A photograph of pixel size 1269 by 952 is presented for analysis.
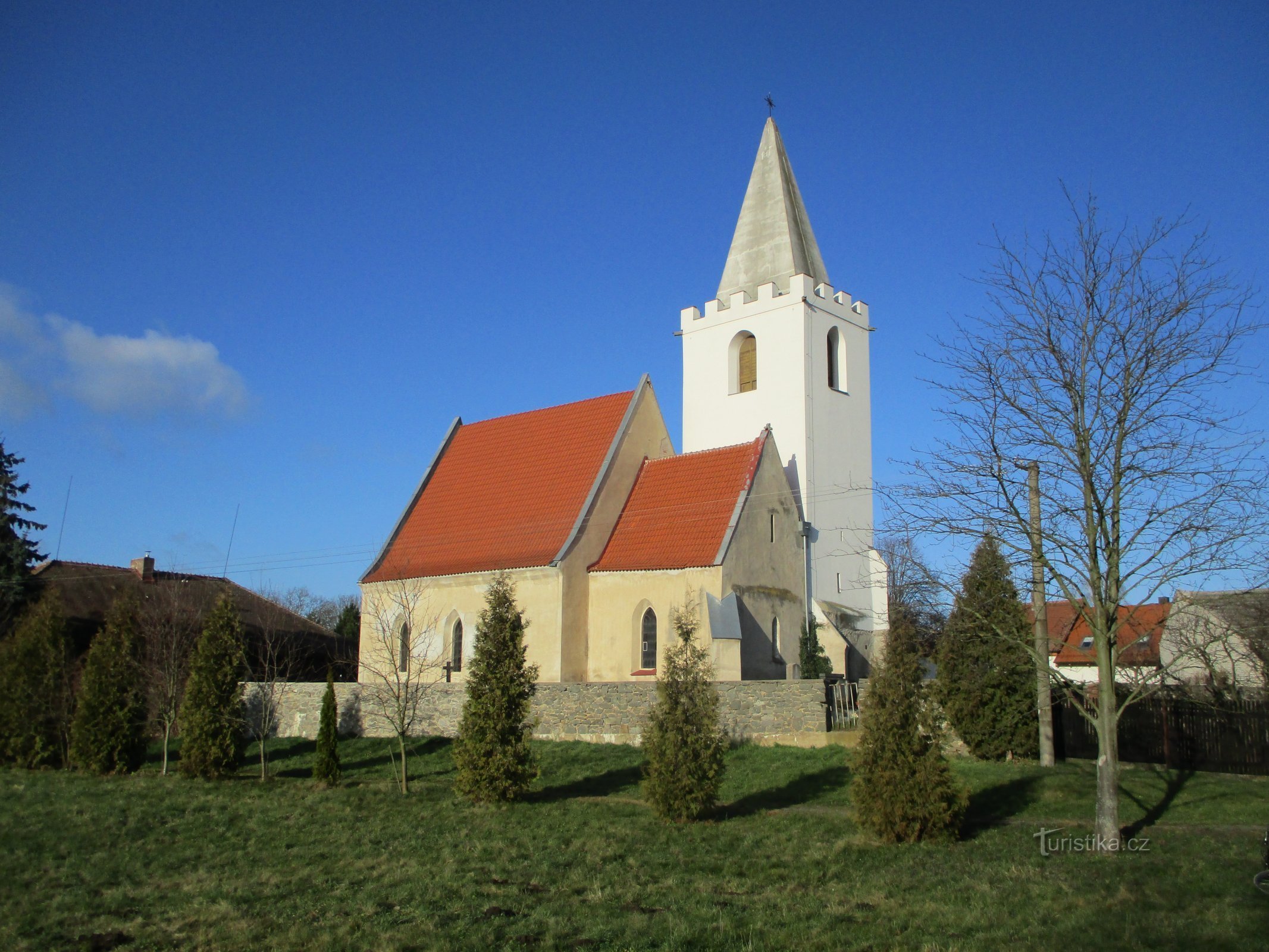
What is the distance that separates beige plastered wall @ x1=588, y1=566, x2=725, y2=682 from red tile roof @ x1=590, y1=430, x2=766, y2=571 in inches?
10.5

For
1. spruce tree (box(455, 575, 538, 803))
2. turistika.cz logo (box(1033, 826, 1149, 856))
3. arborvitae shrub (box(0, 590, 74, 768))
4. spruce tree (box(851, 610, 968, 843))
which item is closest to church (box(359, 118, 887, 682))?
spruce tree (box(455, 575, 538, 803))

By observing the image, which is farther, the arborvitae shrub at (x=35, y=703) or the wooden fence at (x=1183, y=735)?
the arborvitae shrub at (x=35, y=703)

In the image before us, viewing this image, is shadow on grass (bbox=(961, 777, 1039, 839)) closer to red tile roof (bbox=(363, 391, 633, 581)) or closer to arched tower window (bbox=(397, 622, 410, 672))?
red tile roof (bbox=(363, 391, 633, 581))

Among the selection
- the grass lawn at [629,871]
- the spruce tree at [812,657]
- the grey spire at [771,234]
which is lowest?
the grass lawn at [629,871]

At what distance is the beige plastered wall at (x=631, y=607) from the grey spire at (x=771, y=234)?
1307 cm

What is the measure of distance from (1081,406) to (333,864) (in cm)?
1104

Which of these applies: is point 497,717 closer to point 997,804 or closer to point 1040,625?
point 997,804

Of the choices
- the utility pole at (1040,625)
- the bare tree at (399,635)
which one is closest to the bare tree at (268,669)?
the bare tree at (399,635)

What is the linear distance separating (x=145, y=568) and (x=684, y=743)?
32.4 metres

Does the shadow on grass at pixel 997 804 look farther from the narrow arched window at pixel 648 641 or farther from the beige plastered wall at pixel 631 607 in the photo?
the narrow arched window at pixel 648 641

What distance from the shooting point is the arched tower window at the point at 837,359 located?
33.9 m

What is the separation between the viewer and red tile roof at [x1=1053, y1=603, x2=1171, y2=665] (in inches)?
464

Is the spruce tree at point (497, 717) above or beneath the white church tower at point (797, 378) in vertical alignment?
beneath

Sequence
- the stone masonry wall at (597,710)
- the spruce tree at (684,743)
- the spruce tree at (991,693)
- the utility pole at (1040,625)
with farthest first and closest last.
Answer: the stone masonry wall at (597,710)
the spruce tree at (991,693)
the spruce tree at (684,743)
the utility pole at (1040,625)
